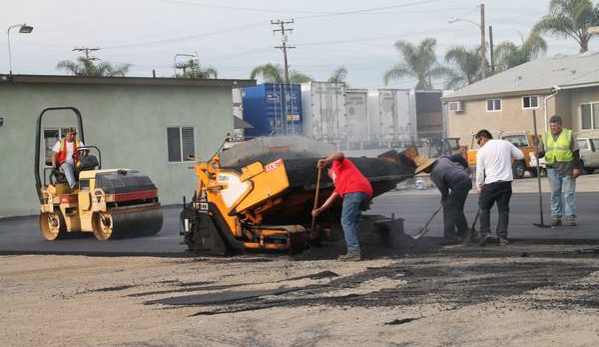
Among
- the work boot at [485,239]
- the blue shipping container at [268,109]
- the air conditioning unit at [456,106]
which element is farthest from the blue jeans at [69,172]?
the air conditioning unit at [456,106]

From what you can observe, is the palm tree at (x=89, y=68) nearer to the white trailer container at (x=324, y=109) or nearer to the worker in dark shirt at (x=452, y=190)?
the white trailer container at (x=324, y=109)

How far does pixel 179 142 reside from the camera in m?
28.8

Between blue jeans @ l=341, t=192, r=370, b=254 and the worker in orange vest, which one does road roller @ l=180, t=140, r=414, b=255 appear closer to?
blue jeans @ l=341, t=192, r=370, b=254

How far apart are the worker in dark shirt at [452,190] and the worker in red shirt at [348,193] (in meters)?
1.51

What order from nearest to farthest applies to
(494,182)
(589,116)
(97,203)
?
1. (494,182)
2. (97,203)
3. (589,116)

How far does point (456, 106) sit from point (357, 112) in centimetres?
767

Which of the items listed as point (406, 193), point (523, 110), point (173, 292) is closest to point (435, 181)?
point (173, 292)

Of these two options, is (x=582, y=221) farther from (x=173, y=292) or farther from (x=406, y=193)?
(x=406, y=193)

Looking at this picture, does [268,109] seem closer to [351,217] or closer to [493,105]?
[493,105]

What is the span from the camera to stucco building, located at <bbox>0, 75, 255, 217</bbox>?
25297mm

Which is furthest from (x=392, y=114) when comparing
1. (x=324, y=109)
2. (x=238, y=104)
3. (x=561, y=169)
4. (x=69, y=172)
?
(x=561, y=169)

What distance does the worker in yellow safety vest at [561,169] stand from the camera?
1388 centimetres

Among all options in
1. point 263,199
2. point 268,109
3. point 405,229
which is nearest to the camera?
point 263,199

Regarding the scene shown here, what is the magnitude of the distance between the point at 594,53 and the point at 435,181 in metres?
37.0
